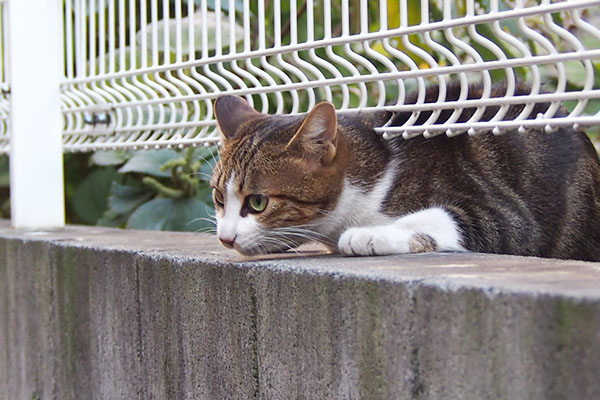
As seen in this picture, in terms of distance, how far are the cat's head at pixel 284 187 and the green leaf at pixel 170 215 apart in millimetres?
1098

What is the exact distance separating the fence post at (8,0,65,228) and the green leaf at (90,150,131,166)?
14.3 inches

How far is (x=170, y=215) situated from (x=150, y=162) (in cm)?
23

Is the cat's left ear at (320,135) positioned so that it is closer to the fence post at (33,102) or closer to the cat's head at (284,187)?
the cat's head at (284,187)

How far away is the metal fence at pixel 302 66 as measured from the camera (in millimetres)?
1559

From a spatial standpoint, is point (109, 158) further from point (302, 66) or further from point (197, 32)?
point (302, 66)

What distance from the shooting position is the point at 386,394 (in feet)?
4.45

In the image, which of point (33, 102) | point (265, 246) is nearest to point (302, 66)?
point (265, 246)

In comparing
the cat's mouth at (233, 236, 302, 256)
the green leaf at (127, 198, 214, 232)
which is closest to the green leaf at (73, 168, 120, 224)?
the green leaf at (127, 198, 214, 232)

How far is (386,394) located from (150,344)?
79cm

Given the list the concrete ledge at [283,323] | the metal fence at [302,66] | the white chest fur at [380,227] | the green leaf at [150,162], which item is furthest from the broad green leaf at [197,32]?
the white chest fur at [380,227]

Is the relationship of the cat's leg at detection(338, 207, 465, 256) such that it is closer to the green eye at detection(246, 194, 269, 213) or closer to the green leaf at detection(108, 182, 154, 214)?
the green eye at detection(246, 194, 269, 213)

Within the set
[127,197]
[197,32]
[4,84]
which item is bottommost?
[127,197]

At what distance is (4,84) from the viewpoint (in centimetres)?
300

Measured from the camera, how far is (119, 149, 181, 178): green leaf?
3066mm
